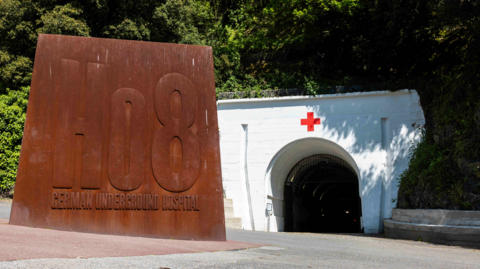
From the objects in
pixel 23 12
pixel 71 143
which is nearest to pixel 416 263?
pixel 71 143

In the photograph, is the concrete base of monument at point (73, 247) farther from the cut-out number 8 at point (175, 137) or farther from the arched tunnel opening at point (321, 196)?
the arched tunnel opening at point (321, 196)

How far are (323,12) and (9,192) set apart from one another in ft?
52.3

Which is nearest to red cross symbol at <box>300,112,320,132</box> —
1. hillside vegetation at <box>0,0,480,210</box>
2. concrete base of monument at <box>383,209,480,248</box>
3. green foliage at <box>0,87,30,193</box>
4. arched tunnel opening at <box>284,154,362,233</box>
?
hillside vegetation at <box>0,0,480,210</box>

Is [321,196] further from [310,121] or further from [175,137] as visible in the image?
[175,137]

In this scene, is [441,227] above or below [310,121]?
below

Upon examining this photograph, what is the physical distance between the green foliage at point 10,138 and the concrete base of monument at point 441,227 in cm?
1450

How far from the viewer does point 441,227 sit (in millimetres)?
11398

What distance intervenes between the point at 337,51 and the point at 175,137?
13.8 metres

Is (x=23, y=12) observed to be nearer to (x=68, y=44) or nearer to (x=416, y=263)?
(x=68, y=44)

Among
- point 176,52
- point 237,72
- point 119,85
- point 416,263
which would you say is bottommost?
point 416,263

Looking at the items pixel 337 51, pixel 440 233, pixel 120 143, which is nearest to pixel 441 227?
pixel 440 233

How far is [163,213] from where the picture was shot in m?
7.94

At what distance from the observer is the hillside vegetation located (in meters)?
13.2

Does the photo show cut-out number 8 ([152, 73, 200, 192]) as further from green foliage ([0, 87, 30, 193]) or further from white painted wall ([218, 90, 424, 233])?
green foliage ([0, 87, 30, 193])
